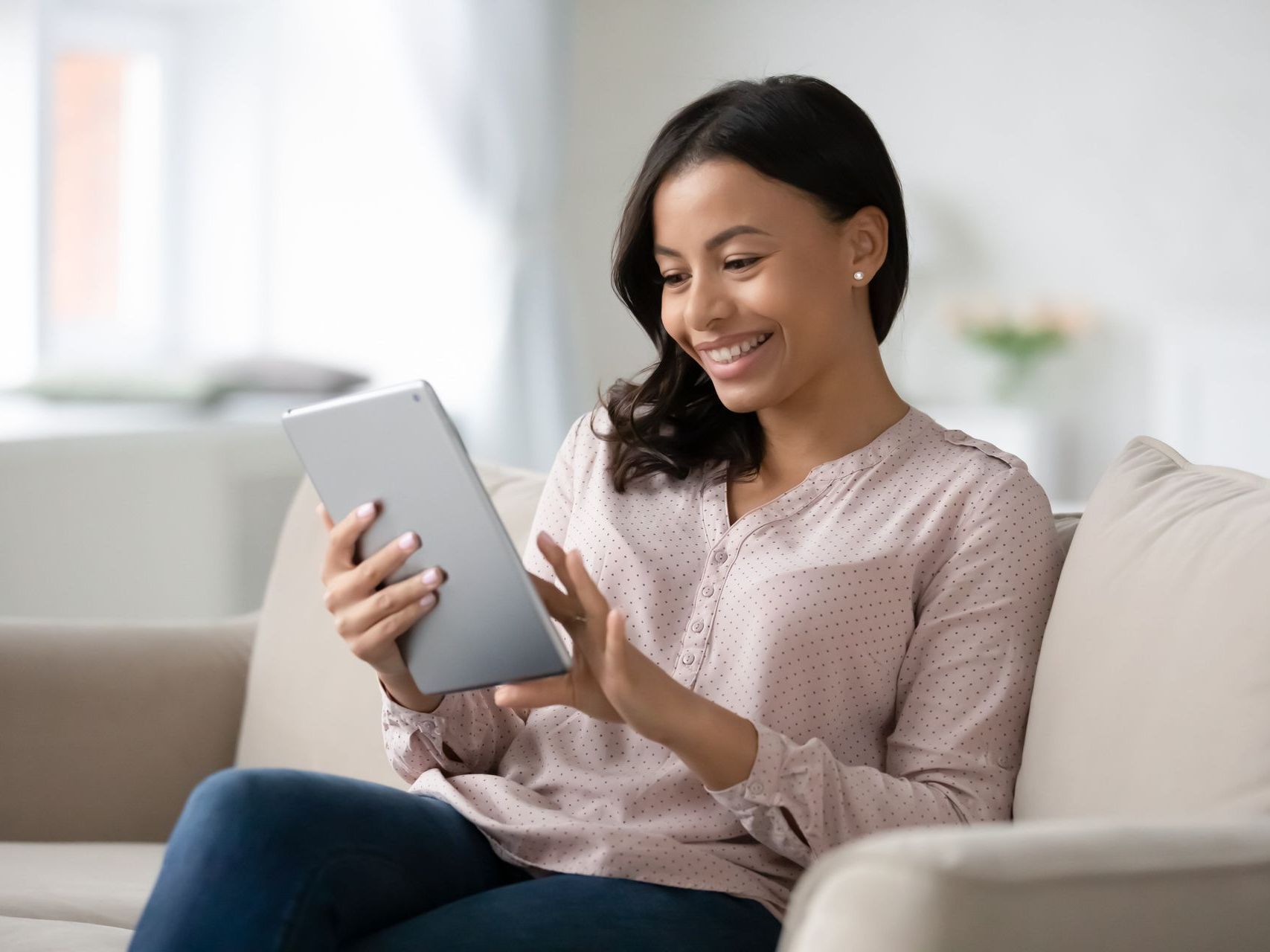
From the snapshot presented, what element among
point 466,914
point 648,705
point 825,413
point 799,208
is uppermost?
point 799,208

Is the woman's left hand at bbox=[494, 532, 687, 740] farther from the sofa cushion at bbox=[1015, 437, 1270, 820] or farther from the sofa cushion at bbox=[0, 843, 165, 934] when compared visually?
the sofa cushion at bbox=[0, 843, 165, 934]

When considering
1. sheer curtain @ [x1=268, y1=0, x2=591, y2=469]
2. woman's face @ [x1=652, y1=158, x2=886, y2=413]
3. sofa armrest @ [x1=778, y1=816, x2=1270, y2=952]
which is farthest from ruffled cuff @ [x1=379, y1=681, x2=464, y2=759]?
sheer curtain @ [x1=268, y1=0, x2=591, y2=469]

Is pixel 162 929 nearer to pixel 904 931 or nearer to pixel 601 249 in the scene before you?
pixel 904 931

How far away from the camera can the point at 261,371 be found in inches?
140

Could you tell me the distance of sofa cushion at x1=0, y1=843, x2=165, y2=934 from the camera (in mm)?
1350

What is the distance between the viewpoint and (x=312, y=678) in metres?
1.73

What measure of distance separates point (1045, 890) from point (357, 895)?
20.8 inches

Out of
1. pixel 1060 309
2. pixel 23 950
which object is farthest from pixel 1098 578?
pixel 1060 309

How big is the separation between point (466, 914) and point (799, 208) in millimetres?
646

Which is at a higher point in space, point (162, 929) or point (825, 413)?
point (825, 413)

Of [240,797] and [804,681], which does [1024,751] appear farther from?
[240,797]

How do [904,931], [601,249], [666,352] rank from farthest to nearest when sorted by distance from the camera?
1. [601,249]
2. [666,352]
3. [904,931]

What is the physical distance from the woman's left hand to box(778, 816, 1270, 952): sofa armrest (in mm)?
297

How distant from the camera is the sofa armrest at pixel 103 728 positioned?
1692 mm
